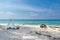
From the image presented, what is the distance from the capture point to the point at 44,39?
46.5 feet

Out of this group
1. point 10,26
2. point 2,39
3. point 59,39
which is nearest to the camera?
point 2,39

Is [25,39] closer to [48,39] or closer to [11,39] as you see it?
[11,39]

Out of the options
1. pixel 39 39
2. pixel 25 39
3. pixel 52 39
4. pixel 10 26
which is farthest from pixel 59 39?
pixel 10 26

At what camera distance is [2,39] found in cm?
1361

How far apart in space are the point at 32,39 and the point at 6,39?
95.9 inches

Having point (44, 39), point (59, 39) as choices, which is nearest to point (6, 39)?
point (44, 39)

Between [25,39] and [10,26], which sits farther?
[10,26]

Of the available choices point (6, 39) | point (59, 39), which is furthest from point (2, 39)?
point (59, 39)

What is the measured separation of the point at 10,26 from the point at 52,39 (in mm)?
10431

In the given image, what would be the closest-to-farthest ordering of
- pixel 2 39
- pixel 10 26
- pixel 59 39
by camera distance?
1. pixel 2 39
2. pixel 59 39
3. pixel 10 26

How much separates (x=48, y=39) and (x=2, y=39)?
14.4ft

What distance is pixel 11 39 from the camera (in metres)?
13.7

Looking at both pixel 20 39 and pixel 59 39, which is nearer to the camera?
pixel 20 39

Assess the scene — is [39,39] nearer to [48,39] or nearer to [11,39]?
[48,39]
